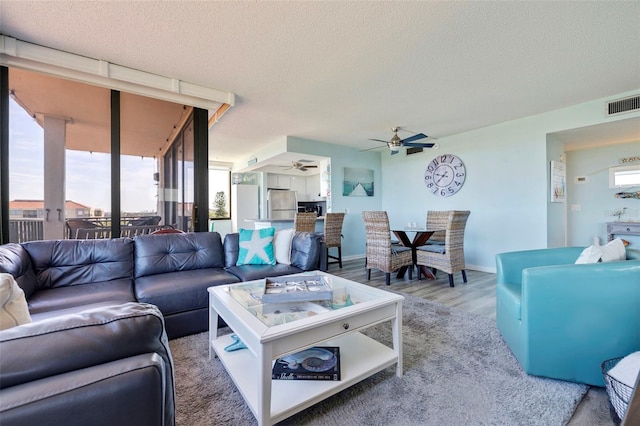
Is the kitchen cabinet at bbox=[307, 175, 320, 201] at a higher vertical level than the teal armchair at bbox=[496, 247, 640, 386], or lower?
higher

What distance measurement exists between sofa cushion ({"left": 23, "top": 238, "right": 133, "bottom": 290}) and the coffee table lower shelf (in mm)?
1298

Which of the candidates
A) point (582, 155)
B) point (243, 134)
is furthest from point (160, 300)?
point (582, 155)

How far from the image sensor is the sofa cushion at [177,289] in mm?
2055

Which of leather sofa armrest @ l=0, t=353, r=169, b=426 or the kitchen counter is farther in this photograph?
the kitchen counter

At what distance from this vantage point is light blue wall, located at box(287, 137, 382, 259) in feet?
18.3

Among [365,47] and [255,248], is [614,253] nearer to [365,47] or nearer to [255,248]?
[365,47]

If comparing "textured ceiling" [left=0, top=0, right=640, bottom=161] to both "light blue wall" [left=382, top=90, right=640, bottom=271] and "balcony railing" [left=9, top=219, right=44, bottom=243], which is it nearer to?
"light blue wall" [left=382, top=90, right=640, bottom=271]

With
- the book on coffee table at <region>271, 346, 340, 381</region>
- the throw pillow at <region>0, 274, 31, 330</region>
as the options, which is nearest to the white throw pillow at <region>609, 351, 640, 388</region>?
the book on coffee table at <region>271, 346, 340, 381</region>

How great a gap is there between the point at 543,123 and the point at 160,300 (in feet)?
17.3

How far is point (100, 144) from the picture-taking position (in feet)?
10.4

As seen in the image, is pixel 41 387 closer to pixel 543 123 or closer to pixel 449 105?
pixel 449 105

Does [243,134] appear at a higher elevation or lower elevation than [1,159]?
higher

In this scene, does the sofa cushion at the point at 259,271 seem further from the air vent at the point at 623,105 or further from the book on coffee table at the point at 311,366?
the air vent at the point at 623,105

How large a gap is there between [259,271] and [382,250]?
185cm
